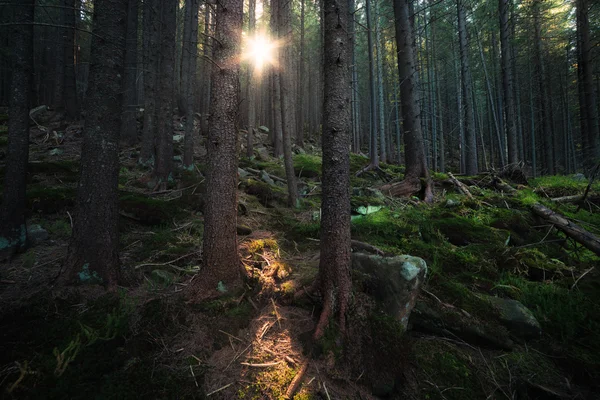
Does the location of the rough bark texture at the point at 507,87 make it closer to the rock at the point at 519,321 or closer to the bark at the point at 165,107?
the rock at the point at 519,321

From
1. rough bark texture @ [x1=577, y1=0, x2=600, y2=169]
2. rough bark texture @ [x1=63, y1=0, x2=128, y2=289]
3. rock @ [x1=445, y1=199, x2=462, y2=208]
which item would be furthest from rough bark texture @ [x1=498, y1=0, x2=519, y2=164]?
rough bark texture @ [x1=63, y1=0, x2=128, y2=289]

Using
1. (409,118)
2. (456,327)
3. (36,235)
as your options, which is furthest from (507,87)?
(36,235)

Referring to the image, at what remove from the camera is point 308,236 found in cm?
486

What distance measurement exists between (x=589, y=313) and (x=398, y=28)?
7.66m

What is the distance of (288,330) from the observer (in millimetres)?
2730

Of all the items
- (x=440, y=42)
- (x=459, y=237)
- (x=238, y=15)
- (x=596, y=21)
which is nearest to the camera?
(x=238, y=15)

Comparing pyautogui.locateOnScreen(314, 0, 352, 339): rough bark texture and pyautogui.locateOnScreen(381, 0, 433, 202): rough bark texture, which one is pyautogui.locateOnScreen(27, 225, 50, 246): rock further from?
pyautogui.locateOnScreen(381, 0, 433, 202): rough bark texture

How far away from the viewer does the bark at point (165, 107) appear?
7.16 meters

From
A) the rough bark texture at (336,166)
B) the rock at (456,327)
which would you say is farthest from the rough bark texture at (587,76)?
the rough bark texture at (336,166)

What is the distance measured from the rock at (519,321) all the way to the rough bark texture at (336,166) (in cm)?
184

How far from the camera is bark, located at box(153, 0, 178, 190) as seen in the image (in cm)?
716

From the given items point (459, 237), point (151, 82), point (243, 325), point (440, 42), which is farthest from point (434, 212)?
point (440, 42)

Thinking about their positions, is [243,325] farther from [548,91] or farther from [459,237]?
[548,91]

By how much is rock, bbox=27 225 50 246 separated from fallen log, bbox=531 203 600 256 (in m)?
8.11
